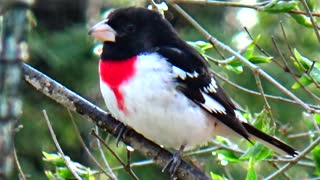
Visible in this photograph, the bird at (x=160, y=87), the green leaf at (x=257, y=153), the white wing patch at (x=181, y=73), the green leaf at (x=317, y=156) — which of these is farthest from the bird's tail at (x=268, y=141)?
the white wing patch at (x=181, y=73)

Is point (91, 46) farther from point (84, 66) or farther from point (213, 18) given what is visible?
point (213, 18)

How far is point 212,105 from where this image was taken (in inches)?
128

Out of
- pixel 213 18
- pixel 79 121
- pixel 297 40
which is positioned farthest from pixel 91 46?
pixel 297 40

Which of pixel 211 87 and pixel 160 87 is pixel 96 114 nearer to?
pixel 160 87

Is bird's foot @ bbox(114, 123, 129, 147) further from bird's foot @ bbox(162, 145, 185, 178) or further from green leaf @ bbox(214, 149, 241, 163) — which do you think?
green leaf @ bbox(214, 149, 241, 163)

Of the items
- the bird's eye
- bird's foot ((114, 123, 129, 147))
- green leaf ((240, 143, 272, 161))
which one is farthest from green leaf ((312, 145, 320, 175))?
the bird's eye

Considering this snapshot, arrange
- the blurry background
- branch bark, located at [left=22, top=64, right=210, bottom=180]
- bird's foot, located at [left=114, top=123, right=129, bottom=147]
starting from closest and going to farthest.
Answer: branch bark, located at [left=22, top=64, right=210, bottom=180]
bird's foot, located at [left=114, top=123, right=129, bottom=147]
the blurry background

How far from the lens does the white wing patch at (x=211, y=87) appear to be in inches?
129

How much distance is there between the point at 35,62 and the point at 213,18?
1612mm

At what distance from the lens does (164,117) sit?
303 cm

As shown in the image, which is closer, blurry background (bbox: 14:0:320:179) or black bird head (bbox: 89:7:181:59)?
black bird head (bbox: 89:7:181:59)

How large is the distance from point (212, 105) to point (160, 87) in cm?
31

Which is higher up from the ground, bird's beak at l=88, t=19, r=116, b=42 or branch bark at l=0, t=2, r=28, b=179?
branch bark at l=0, t=2, r=28, b=179

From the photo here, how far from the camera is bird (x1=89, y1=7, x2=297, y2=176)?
301cm
